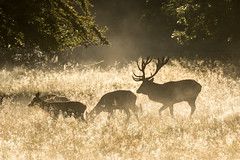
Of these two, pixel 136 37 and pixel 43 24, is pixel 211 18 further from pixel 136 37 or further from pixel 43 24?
pixel 136 37

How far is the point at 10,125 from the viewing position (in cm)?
709

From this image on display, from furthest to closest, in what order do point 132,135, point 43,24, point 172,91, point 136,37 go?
point 136,37
point 43,24
point 172,91
point 132,135

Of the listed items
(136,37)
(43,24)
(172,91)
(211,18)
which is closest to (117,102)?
(172,91)

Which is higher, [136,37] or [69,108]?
[136,37]

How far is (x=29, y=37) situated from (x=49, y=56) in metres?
13.3

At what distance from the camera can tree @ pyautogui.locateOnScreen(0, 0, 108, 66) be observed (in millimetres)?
8557

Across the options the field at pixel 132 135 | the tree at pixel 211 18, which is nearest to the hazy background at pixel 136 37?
the tree at pixel 211 18

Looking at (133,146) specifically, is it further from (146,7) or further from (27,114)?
(146,7)

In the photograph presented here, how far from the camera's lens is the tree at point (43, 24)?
856 centimetres

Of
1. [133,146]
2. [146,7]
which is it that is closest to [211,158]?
[133,146]

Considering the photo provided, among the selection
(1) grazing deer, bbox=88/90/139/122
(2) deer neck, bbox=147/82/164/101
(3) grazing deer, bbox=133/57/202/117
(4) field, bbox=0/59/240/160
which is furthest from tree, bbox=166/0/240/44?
(1) grazing deer, bbox=88/90/139/122

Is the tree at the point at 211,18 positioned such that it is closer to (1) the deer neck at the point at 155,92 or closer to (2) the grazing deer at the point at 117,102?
(1) the deer neck at the point at 155,92

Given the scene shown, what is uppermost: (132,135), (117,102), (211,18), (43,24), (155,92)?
(211,18)

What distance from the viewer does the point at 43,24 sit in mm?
9383
